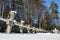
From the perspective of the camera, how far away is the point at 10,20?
1107 cm

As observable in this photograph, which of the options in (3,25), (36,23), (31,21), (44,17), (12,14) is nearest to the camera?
(12,14)

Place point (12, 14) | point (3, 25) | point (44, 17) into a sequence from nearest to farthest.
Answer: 1. point (12, 14)
2. point (3, 25)
3. point (44, 17)

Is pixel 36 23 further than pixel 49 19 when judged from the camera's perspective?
No

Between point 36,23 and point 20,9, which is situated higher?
point 20,9

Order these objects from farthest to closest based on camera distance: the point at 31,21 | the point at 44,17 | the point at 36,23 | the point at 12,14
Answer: the point at 44,17 → the point at 36,23 → the point at 31,21 → the point at 12,14

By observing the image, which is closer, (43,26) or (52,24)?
(43,26)

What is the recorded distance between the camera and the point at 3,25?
21.1 metres

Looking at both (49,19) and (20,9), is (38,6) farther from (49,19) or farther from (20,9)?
(49,19)

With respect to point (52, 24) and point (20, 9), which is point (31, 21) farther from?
point (52, 24)

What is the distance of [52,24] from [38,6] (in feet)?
34.2

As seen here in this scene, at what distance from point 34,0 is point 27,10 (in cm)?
284

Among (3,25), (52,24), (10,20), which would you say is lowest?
(52,24)

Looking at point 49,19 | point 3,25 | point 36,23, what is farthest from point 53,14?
point 3,25

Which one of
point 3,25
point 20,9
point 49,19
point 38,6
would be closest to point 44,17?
point 49,19
